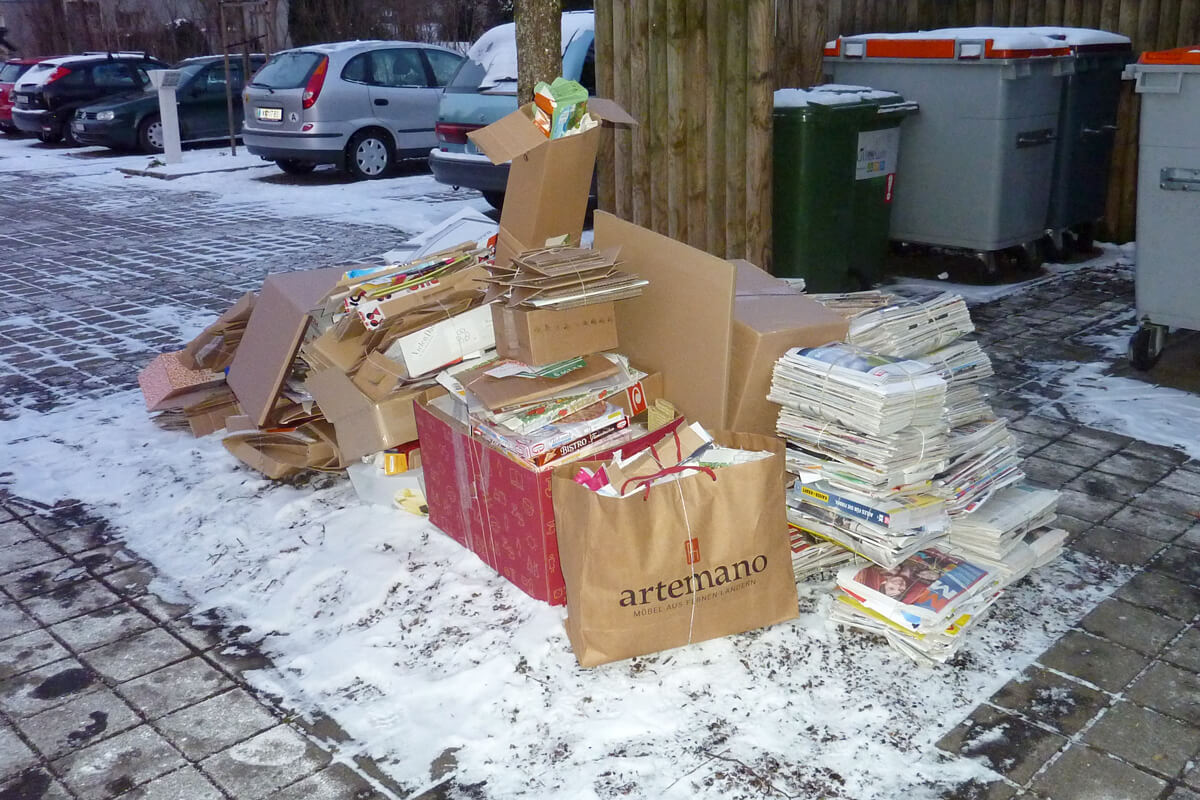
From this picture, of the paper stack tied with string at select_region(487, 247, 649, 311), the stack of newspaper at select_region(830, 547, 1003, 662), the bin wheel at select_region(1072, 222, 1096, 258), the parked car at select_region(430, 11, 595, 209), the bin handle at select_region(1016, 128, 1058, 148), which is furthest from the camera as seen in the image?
the parked car at select_region(430, 11, 595, 209)

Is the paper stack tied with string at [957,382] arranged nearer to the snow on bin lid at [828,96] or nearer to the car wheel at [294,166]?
the snow on bin lid at [828,96]

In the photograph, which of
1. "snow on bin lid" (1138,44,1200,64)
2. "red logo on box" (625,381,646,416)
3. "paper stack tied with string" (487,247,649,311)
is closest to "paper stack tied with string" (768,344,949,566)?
"red logo on box" (625,381,646,416)

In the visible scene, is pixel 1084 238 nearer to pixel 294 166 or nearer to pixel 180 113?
pixel 294 166

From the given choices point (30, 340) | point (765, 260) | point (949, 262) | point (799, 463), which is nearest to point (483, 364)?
point (799, 463)

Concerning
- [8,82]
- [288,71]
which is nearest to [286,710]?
[288,71]

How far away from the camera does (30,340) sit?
261 inches

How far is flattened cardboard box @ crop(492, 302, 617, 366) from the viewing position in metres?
3.62

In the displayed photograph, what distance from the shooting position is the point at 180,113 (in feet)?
53.4

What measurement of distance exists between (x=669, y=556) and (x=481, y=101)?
24.1ft

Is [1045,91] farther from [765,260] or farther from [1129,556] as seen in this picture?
[1129,556]

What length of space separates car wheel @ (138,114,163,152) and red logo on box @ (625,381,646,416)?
49.3 feet

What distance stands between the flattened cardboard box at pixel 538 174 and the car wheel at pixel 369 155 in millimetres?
9192

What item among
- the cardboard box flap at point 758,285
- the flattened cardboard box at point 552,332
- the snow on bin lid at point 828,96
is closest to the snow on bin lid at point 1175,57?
the snow on bin lid at point 828,96

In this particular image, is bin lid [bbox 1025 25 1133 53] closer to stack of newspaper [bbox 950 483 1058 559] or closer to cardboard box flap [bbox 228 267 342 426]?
stack of newspaper [bbox 950 483 1058 559]
